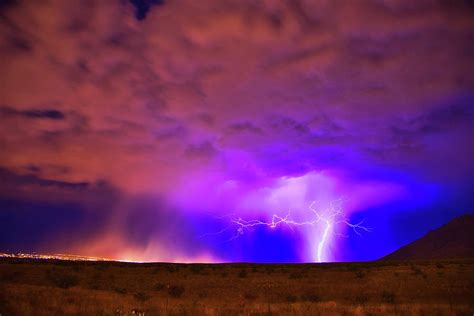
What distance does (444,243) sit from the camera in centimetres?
13462

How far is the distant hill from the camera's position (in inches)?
4737

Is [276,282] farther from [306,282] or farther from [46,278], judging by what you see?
[46,278]

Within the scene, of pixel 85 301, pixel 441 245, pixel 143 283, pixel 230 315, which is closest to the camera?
pixel 230 315

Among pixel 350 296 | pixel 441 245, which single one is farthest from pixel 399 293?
pixel 441 245

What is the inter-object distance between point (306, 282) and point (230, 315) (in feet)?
52.9

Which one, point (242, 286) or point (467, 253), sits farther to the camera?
point (467, 253)

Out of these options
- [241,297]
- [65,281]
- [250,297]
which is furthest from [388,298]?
[65,281]

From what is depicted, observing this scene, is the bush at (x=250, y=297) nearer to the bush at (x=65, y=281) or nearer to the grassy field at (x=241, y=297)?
the grassy field at (x=241, y=297)

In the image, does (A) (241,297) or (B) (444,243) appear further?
(B) (444,243)

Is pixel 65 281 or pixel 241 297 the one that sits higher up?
pixel 65 281

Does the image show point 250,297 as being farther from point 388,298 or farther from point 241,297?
point 388,298

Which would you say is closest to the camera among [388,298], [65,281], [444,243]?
[388,298]

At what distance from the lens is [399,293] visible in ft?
68.3

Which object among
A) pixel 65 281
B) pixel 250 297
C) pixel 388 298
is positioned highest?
pixel 65 281
